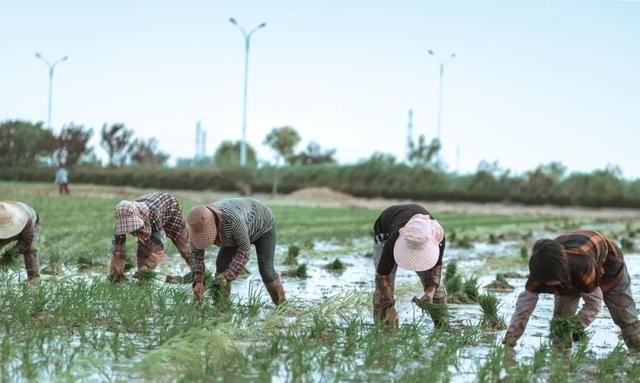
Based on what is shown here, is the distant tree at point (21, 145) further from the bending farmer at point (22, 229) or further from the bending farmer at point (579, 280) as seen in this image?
the bending farmer at point (579, 280)

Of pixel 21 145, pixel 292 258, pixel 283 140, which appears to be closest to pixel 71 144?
pixel 21 145

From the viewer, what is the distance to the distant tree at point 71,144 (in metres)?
62.1

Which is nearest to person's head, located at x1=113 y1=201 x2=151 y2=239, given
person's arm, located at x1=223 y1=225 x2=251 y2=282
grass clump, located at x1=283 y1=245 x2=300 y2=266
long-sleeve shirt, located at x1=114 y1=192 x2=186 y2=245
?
long-sleeve shirt, located at x1=114 y1=192 x2=186 y2=245

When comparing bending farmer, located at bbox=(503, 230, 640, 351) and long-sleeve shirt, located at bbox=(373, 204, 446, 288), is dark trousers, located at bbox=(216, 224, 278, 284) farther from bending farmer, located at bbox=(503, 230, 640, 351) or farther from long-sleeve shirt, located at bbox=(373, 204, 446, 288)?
bending farmer, located at bbox=(503, 230, 640, 351)

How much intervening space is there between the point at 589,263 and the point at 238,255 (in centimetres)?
261

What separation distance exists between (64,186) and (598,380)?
3496cm

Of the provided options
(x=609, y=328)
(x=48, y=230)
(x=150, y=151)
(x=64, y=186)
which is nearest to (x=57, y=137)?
(x=150, y=151)

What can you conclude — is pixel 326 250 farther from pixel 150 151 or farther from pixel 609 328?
pixel 150 151

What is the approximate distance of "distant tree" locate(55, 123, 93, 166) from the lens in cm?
6212

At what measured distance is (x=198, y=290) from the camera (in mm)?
7805

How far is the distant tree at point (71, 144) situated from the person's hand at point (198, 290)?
55844 millimetres

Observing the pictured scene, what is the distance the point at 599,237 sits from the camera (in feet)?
22.3

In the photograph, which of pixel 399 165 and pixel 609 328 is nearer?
pixel 609 328

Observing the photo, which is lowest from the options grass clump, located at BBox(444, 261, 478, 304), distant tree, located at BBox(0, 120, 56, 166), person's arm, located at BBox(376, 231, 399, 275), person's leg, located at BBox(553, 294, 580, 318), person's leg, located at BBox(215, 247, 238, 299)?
grass clump, located at BBox(444, 261, 478, 304)
